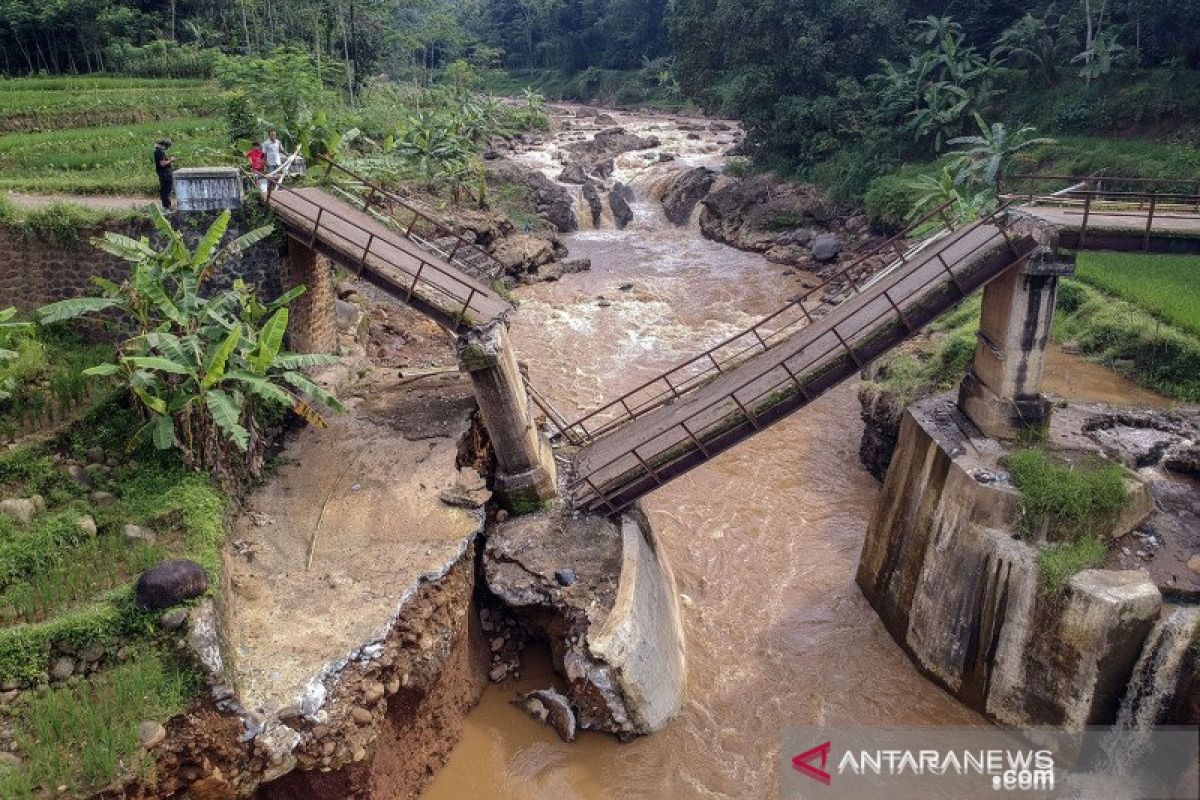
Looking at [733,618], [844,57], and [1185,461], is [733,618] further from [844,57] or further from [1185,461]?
[844,57]

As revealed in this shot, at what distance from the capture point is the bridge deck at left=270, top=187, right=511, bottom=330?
15383 mm

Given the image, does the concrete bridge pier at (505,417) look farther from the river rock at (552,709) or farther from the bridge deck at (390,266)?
the river rock at (552,709)

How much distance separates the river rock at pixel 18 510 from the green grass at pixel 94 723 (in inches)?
122

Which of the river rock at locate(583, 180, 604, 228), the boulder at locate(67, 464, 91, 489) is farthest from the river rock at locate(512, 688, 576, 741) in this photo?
the river rock at locate(583, 180, 604, 228)

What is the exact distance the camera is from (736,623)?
14.6 meters

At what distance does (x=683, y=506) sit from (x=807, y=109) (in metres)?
26.8

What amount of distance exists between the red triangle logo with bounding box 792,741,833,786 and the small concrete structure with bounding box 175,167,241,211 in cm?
1270

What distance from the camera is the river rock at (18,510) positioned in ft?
37.4

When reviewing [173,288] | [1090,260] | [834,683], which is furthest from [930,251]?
[173,288]

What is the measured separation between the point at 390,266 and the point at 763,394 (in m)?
7.12

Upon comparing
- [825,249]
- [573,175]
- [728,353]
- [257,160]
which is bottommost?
[728,353]

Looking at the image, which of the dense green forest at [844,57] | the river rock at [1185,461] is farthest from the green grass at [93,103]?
the river rock at [1185,461]

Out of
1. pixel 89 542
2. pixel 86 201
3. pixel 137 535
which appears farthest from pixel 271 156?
pixel 89 542

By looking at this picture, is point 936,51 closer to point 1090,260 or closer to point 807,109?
point 807,109
